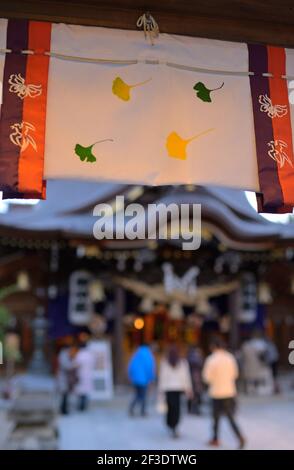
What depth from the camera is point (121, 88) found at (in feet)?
8.68

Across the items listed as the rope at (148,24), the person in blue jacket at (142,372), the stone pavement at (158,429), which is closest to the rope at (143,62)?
the rope at (148,24)

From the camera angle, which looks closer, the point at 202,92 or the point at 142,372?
the point at 202,92

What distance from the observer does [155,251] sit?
40.9ft

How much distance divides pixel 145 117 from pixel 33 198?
0.78 meters

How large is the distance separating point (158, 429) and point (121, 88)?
21.8 ft

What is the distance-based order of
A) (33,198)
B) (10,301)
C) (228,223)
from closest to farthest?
(33,198) → (228,223) → (10,301)

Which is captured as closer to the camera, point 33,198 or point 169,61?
point 33,198

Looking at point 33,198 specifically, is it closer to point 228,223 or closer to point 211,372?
point 211,372

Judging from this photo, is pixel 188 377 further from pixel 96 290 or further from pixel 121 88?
pixel 121 88

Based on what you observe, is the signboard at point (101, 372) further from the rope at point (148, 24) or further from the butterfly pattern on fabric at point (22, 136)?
the rope at point (148, 24)

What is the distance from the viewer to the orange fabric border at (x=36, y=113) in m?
2.37

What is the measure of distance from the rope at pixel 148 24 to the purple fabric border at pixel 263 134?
59cm

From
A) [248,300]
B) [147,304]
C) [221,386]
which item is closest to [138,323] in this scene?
[147,304]

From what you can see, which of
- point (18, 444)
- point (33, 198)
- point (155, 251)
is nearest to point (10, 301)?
point (155, 251)
